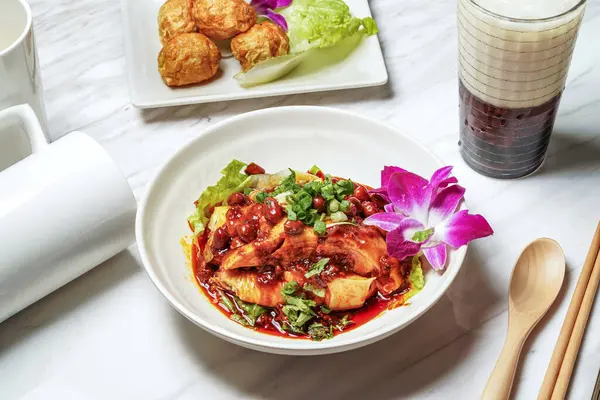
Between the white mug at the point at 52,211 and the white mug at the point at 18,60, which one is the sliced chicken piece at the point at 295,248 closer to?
the white mug at the point at 52,211

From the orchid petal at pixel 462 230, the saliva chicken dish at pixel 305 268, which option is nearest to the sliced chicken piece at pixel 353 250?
the saliva chicken dish at pixel 305 268

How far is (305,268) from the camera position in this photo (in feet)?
4.16

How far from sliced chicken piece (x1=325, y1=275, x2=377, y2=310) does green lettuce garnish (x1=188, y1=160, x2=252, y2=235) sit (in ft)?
0.93

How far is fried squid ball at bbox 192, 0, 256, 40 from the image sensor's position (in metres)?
1.78

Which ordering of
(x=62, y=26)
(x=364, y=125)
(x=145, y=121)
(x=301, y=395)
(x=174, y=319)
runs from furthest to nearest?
(x=62, y=26) < (x=145, y=121) < (x=364, y=125) < (x=174, y=319) < (x=301, y=395)

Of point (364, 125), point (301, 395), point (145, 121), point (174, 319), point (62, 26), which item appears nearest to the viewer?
point (301, 395)

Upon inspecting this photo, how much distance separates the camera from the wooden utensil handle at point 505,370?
1.16 meters

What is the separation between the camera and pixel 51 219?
123 cm

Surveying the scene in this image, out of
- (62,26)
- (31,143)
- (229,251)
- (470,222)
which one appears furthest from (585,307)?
(62,26)

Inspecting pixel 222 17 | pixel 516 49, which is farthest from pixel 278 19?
pixel 516 49

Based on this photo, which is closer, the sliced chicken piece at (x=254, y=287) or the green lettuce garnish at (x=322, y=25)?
the sliced chicken piece at (x=254, y=287)

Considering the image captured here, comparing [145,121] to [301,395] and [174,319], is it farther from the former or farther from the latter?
[301,395]

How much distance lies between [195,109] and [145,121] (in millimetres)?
116

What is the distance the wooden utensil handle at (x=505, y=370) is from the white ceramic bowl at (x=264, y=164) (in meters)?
0.15
